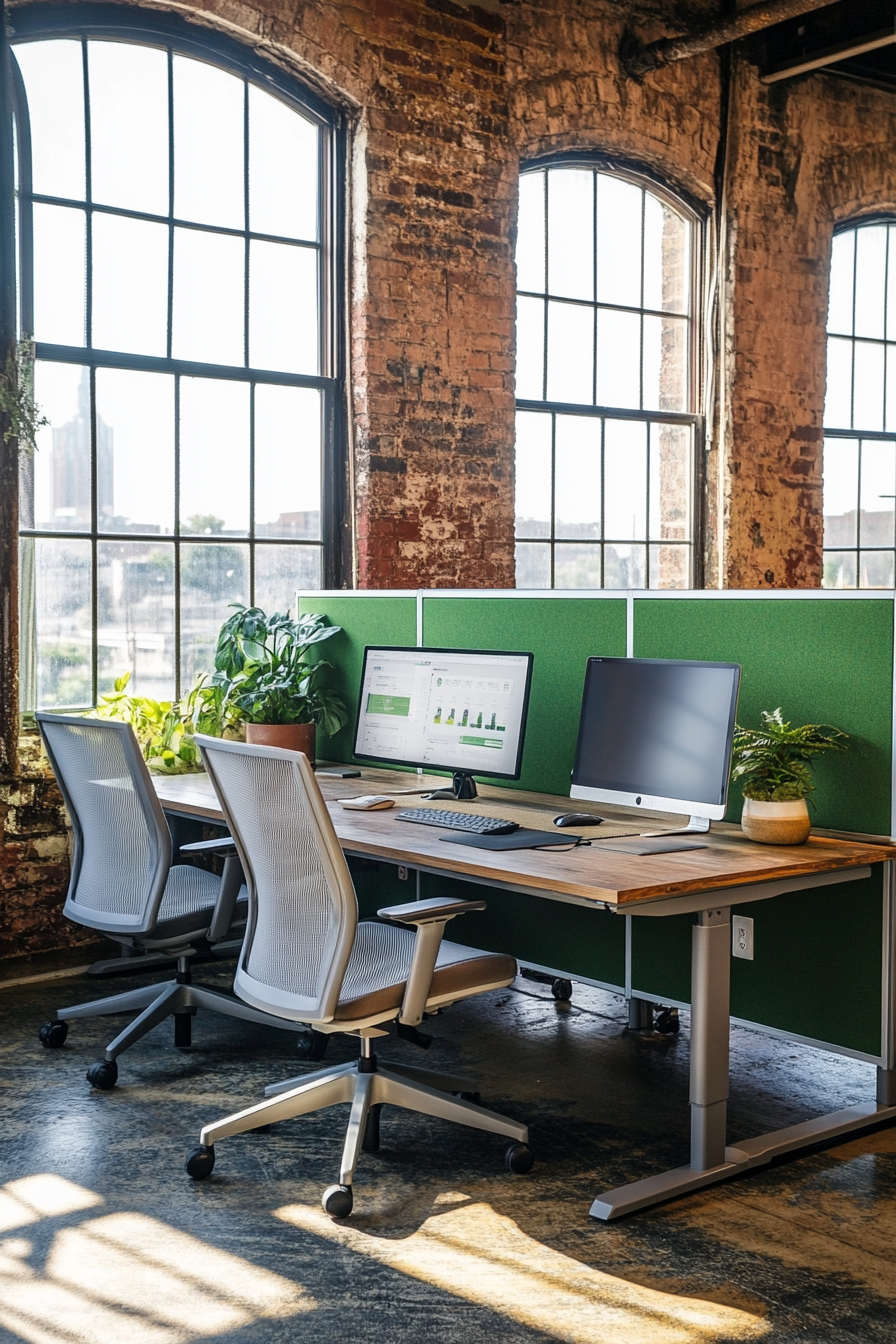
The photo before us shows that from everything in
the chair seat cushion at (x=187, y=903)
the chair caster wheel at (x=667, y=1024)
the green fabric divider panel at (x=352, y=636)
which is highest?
the green fabric divider panel at (x=352, y=636)

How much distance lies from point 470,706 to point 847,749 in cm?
107

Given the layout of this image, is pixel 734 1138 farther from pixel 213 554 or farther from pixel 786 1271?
pixel 213 554

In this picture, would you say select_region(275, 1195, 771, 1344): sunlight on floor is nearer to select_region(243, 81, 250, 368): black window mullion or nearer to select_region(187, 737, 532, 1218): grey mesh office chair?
select_region(187, 737, 532, 1218): grey mesh office chair

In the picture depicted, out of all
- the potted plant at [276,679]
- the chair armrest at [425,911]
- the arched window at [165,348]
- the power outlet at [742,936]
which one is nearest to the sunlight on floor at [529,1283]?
the chair armrest at [425,911]

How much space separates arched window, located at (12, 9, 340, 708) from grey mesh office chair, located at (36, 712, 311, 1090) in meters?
1.11

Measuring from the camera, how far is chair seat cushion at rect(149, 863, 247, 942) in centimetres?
352

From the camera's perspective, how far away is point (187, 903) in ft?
11.9

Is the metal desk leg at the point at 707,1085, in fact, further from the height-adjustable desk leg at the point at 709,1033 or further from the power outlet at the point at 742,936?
the power outlet at the point at 742,936

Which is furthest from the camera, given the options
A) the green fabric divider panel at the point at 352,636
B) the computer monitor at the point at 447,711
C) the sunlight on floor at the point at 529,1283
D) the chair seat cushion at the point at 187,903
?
the green fabric divider panel at the point at 352,636

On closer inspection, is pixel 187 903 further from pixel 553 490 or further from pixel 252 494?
pixel 553 490

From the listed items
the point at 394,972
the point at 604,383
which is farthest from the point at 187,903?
the point at 604,383

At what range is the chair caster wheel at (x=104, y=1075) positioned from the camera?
3445 millimetres

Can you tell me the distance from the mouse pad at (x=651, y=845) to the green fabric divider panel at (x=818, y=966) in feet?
1.12

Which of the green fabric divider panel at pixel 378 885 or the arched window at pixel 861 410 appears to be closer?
the green fabric divider panel at pixel 378 885
